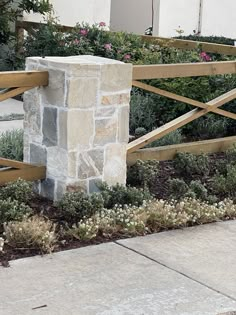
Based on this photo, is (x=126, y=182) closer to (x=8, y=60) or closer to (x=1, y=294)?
(x=1, y=294)

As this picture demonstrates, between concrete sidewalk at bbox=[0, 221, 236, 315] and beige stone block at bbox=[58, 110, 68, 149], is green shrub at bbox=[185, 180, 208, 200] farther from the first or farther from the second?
beige stone block at bbox=[58, 110, 68, 149]

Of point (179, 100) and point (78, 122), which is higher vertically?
point (179, 100)

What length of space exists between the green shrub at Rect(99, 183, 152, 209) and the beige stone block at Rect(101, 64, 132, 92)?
84cm

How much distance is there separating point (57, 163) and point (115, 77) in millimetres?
864

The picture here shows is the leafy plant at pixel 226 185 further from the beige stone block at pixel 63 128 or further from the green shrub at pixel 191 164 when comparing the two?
the beige stone block at pixel 63 128

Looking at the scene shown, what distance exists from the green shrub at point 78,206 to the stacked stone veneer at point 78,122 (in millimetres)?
319

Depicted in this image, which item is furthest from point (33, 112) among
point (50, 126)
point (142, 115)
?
point (142, 115)

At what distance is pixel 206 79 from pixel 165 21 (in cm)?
753

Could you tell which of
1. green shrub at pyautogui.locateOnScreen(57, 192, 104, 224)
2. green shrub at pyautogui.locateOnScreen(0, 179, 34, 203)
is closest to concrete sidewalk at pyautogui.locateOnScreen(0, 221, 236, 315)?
green shrub at pyautogui.locateOnScreen(57, 192, 104, 224)

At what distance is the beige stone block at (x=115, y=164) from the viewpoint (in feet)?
19.7

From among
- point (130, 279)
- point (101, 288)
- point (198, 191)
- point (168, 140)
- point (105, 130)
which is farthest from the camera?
point (168, 140)

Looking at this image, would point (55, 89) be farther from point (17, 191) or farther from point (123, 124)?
point (17, 191)

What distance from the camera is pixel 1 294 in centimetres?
413

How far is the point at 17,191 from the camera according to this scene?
5.46 m
